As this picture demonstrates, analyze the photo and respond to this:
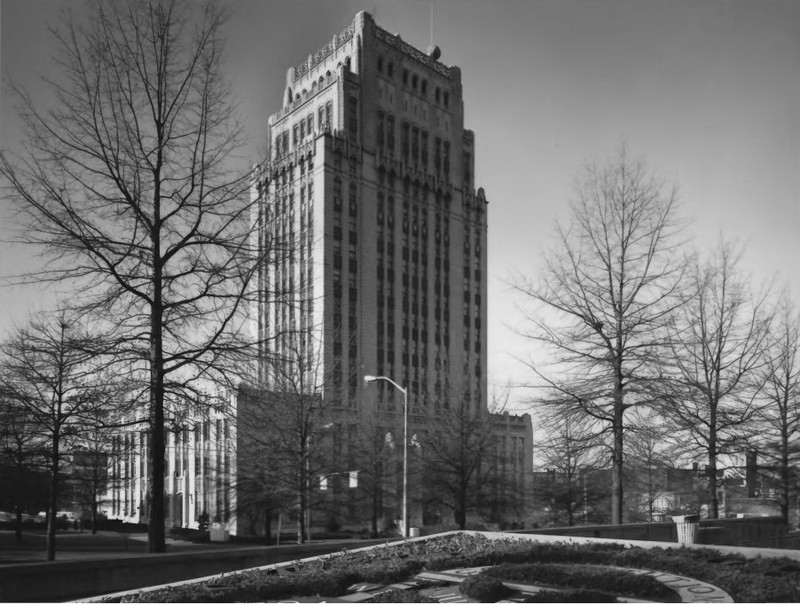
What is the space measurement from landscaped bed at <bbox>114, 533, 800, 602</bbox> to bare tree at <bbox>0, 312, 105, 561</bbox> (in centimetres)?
425

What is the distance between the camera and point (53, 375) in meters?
19.0

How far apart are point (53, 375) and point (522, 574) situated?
13.9 meters

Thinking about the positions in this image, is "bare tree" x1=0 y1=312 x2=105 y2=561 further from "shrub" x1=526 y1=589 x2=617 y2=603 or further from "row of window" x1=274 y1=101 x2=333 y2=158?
"row of window" x1=274 y1=101 x2=333 y2=158

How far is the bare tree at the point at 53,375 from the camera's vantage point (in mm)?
11867

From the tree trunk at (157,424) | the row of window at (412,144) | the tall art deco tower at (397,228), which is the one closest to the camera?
the tree trunk at (157,424)

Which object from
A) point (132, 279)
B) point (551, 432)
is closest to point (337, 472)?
point (551, 432)

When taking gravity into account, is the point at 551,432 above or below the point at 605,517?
above

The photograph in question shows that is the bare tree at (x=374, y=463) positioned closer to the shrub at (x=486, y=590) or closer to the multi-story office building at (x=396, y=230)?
the multi-story office building at (x=396, y=230)

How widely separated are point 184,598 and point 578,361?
1071cm

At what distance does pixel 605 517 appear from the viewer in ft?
119

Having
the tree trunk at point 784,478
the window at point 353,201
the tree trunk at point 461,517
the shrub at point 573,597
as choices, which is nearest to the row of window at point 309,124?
the window at point 353,201

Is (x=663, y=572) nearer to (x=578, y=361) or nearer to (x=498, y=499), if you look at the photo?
(x=578, y=361)

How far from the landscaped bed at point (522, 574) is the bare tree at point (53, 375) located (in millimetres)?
4246

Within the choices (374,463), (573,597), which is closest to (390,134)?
(374,463)
